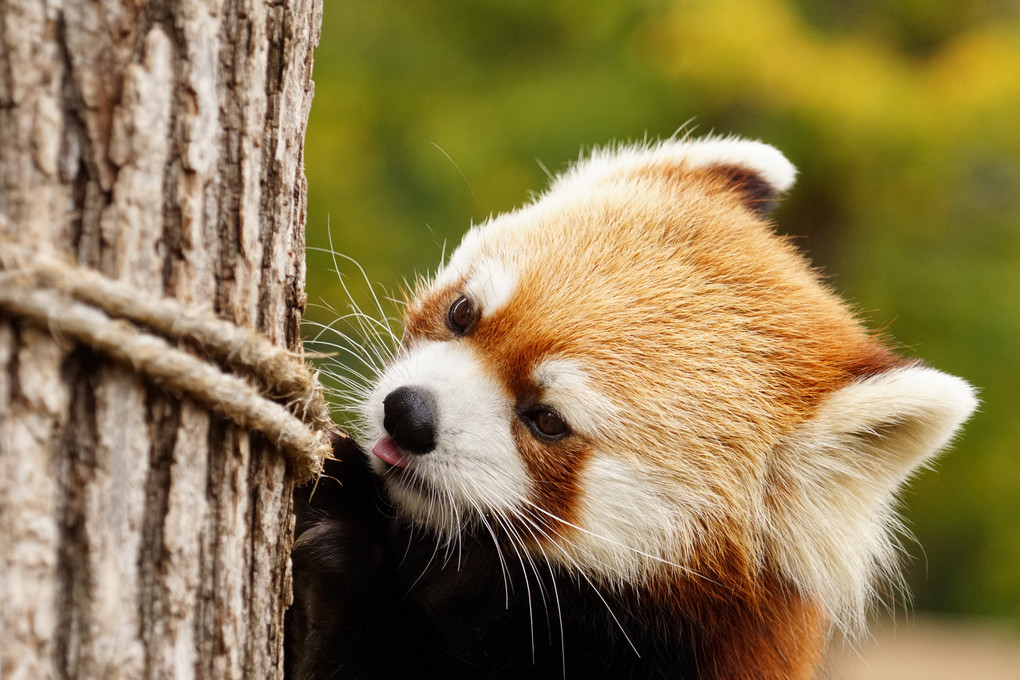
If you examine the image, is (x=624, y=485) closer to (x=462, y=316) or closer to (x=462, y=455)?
(x=462, y=455)

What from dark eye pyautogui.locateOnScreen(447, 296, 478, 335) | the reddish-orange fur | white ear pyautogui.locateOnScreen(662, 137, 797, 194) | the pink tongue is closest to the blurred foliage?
white ear pyautogui.locateOnScreen(662, 137, 797, 194)

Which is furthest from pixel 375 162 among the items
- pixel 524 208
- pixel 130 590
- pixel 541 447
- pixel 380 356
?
pixel 130 590

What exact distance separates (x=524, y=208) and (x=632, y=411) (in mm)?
857

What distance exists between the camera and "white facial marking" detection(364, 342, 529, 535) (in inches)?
75.3

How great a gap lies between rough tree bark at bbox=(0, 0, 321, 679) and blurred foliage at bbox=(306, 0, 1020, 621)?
353cm

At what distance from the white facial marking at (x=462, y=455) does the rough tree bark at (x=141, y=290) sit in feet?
1.90

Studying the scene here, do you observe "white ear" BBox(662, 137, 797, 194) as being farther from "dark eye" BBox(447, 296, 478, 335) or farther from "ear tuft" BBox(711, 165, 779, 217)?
"dark eye" BBox(447, 296, 478, 335)

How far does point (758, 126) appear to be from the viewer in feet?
17.5

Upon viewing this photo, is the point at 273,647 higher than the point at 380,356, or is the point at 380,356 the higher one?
the point at 380,356

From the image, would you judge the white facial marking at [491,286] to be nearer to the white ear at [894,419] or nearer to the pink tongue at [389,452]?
the pink tongue at [389,452]

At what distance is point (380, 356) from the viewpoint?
2.25 meters

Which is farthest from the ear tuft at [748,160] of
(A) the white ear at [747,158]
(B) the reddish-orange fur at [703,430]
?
(B) the reddish-orange fur at [703,430]

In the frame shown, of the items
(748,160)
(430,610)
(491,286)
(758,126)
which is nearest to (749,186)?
(748,160)

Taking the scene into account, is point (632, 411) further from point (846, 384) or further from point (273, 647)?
point (273, 647)
